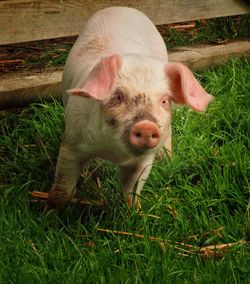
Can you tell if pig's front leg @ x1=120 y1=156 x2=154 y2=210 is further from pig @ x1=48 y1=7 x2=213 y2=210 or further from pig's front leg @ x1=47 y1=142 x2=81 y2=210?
pig's front leg @ x1=47 y1=142 x2=81 y2=210

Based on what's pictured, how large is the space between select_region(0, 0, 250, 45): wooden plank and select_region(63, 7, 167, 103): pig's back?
474 millimetres

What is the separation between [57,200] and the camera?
142 inches

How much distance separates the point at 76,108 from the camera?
344 cm

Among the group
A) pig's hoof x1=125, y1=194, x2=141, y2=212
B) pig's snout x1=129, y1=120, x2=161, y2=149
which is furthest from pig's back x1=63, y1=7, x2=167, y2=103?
pig's snout x1=129, y1=120, x2=161, y2=149

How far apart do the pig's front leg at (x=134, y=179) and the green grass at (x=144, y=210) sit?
6 cm

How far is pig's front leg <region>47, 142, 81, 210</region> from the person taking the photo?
3.53m

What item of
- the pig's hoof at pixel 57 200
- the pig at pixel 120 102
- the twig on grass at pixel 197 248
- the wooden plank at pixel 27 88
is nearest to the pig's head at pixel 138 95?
the pig at pixel 120 102

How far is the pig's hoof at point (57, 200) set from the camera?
3600 mm

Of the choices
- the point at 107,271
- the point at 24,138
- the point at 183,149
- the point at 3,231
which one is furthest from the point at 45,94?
the point at 107,271

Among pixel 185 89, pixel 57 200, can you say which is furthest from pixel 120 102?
pixel 57 200

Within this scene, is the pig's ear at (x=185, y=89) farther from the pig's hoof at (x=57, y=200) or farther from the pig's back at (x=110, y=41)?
the pig's hoof at (x=57, y=200)

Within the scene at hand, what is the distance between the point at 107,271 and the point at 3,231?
21.7 inches

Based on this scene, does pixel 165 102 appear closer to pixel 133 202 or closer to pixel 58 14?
pixel 133 202

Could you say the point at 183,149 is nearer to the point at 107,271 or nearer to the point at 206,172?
the point at 206,172
